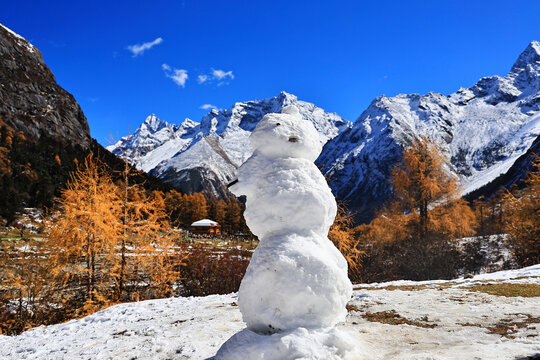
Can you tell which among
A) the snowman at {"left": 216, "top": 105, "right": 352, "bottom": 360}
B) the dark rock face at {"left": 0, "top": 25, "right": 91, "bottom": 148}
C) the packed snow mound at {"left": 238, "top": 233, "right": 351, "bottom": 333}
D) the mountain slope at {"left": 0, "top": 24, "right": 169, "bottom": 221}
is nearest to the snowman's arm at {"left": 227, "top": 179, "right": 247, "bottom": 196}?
the snowman at {"left": 216, "top": 105, "right": 352, "bottom": 360}

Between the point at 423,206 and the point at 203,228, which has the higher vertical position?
the point at 423,206

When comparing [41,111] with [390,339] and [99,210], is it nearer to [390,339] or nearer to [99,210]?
[99,210]

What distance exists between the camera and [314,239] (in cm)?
395

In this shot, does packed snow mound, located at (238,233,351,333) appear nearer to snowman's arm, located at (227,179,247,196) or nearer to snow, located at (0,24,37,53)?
snowman's arm, located at (227,179,247,196)

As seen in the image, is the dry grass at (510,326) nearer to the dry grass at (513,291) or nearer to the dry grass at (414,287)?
the dry grass at (513,291)

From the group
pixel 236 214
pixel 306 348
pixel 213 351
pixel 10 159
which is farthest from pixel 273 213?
pixel 10 159

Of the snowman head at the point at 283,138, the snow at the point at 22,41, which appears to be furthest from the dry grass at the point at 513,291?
the snow at the point at 22,41

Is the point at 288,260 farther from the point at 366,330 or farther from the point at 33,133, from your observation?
the point at 33,133

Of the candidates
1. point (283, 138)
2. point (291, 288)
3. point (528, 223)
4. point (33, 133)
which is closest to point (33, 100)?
point (33, 133)

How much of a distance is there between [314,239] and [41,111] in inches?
3879

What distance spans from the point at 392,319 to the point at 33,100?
10186 centimetres

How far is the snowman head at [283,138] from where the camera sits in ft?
13.6

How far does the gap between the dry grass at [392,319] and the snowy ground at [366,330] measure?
0.02 meters

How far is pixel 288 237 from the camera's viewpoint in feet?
12.6
